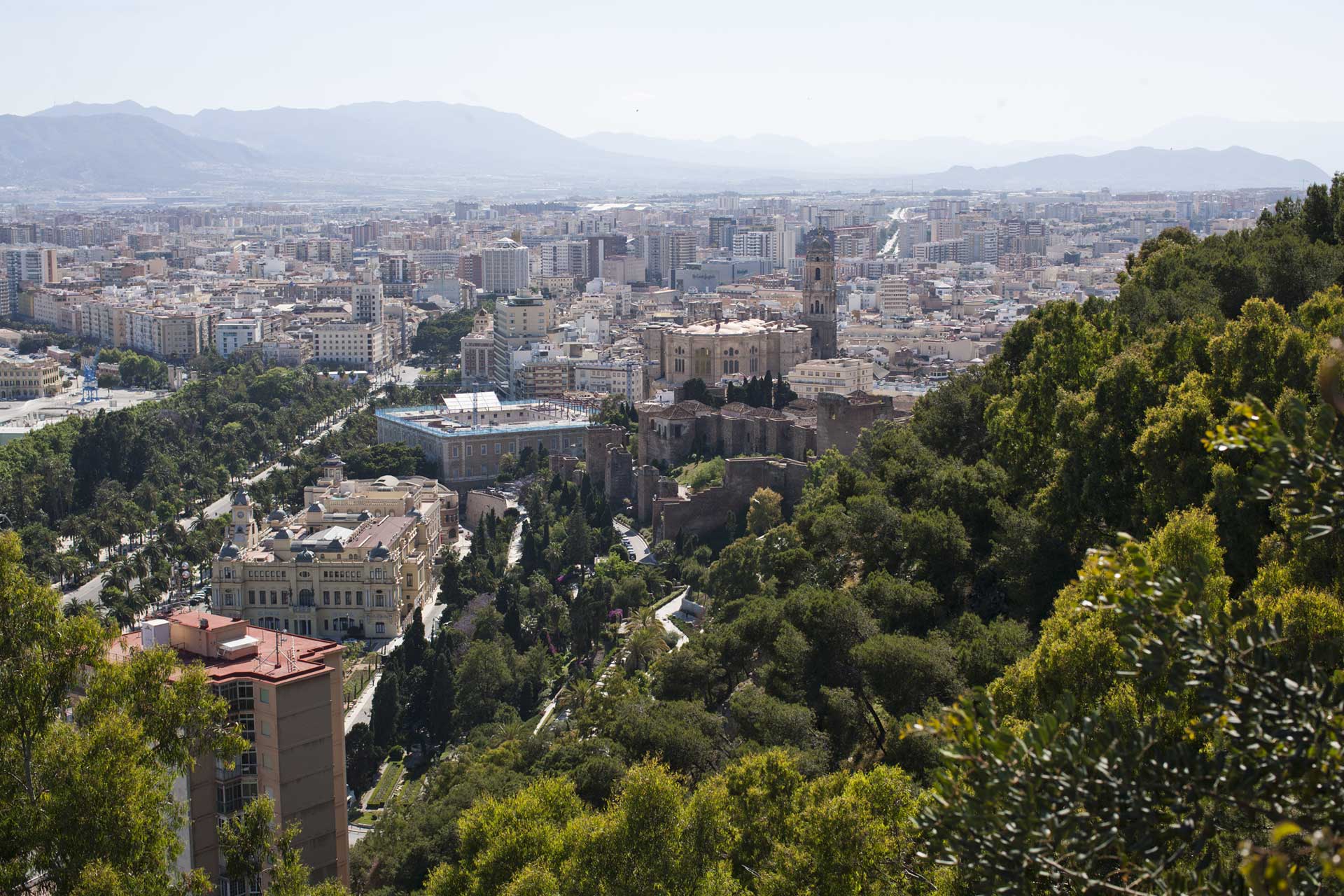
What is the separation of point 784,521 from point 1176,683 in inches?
601

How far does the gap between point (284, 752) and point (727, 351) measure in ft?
68.2

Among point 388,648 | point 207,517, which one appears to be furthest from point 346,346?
point 388,648

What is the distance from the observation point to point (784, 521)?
18.9 metres

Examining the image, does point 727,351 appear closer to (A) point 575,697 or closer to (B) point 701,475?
(B) point 701,475

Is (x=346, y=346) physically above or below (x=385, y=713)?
above

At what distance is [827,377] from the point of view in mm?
28656

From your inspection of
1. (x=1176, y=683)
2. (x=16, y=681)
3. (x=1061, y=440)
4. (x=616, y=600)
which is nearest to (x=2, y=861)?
(x=16, y=681)

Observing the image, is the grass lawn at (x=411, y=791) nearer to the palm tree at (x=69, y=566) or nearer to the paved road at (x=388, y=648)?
the paved road at (x=388, y=648)

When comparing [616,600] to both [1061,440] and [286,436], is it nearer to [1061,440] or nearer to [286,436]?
[1061,440]

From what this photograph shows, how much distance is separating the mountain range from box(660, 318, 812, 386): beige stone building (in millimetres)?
91776

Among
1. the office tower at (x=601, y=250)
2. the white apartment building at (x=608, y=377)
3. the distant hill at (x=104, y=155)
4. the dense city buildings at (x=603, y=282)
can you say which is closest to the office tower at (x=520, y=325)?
the dense city buildings at (x=603, y=282)

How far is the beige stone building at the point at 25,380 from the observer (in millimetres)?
37000

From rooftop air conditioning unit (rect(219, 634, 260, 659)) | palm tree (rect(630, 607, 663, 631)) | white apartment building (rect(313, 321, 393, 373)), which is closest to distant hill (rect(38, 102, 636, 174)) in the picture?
white apartment building (rect(313, 321, 393, 373))

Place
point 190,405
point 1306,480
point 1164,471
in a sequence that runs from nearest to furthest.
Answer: point 1306,480, point 1164,471, point 190,405
